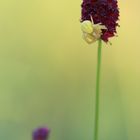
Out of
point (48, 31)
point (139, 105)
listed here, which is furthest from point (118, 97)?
point (48, 31)

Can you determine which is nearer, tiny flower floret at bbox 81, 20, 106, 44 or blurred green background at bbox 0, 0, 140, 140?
tiny flower floret at bbox 81, 20, 106, 44

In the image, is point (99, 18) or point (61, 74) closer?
point (99, 18)

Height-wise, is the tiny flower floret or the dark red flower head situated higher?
the dark red flower head

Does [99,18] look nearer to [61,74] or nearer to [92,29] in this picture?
[92,29]

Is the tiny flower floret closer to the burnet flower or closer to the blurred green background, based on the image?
the burnet flower

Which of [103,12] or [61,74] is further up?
[103,12]

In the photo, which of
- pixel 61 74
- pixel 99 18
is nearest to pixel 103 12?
pixel 99 18

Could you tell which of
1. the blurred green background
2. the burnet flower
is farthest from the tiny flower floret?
the blurred green background

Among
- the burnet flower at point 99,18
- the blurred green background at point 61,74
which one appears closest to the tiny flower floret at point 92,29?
the burnet flower at point 99,18
